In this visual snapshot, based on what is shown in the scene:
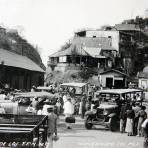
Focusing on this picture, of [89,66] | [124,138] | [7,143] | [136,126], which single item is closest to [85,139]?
[124,138]

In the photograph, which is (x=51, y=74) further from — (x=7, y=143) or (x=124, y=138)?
(x=7, y=143)

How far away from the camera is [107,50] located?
72.2 metres

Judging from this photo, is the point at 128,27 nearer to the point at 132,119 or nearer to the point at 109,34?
the point at 109,34

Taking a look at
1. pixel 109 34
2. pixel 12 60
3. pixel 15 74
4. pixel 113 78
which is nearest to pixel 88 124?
pixel 15 74

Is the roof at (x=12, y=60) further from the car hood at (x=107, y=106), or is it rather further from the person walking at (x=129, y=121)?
the person walking at (x=129, y=121)

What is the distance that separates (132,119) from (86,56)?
174ft

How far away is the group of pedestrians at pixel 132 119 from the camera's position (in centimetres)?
1595

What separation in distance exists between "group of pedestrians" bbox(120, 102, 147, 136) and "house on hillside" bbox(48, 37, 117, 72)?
1993 inches

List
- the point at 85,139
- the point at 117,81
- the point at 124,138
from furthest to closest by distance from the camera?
the point at 117,81 < the point at 124,138 < the point at 85,139

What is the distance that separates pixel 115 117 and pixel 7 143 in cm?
1014

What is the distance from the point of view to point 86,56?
226 ft

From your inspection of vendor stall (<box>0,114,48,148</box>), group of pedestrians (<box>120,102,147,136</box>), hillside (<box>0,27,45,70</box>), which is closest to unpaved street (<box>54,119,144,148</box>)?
group of pedestrians (<box>120,102,147,136</box>)

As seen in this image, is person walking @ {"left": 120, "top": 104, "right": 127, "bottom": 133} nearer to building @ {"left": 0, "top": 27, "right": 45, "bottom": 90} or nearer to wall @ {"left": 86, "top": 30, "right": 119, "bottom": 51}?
building @ {"left": 0, "top": 27, "right": 45, "bottom": 90}

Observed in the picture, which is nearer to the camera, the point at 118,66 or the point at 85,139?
A: the point at 85,139
